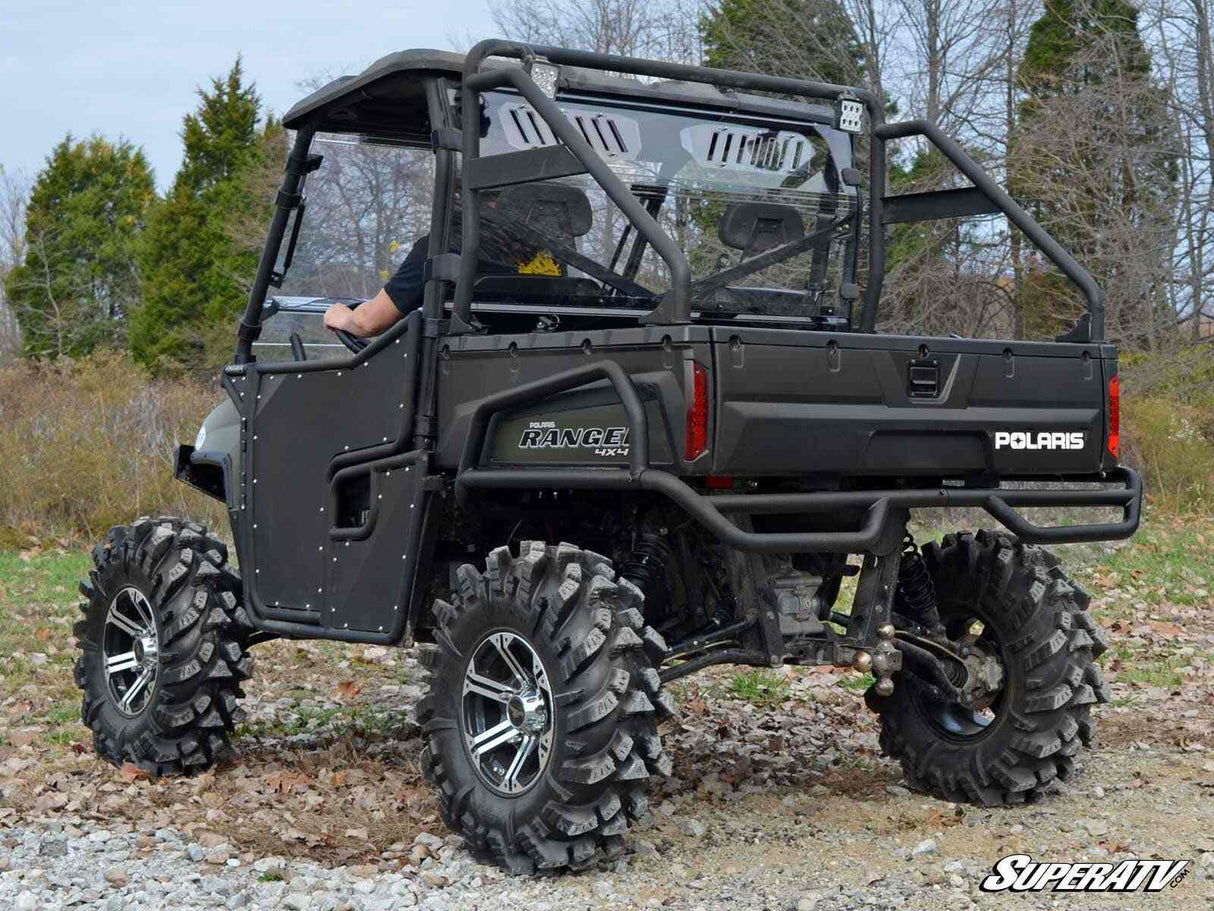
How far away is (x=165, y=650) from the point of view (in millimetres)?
6168

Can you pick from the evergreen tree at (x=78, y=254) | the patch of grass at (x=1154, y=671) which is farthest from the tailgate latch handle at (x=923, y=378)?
the evergreen tree at (x=78, y=254)

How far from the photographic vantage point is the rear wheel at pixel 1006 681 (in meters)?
5.50

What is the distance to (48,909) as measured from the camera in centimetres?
452

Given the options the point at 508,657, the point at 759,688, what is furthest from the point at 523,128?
the point at 759,688

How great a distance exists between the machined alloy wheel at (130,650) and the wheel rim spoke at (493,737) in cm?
182

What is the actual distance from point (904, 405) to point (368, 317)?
6.74ft

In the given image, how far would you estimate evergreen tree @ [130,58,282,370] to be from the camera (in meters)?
32.1

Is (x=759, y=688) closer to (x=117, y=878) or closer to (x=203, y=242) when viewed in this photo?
(x=117, y=878)

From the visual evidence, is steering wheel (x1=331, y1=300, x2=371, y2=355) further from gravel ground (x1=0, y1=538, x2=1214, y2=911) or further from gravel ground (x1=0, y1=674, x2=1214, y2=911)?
gravel ground (x1=0, y1=674, x2=1214, y2=911)

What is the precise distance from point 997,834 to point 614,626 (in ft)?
4.92

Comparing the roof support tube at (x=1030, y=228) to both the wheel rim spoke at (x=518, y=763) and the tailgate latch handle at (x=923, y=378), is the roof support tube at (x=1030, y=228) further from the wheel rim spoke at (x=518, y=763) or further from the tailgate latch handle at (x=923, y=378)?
the wheel rim spoke at (x=518, y=763)
